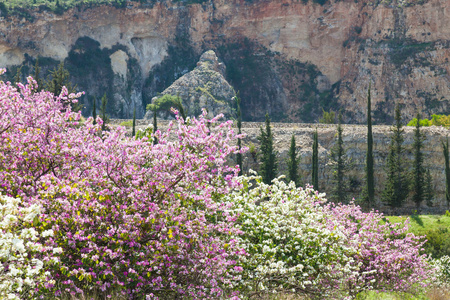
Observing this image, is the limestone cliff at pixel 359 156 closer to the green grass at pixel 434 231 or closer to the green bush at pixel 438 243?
the green grass at pixel 434 231

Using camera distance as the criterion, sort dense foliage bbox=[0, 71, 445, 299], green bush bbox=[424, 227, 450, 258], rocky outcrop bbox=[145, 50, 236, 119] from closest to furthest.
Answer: dense foliage bbox=[0, 71, 445, 299] < green bush bbox=[424, 227, 450, 258] < rocky outcrop bbox=[145, 50, 236, 119]

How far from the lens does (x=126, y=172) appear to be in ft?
36.8

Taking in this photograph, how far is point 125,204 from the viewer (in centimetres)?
1091

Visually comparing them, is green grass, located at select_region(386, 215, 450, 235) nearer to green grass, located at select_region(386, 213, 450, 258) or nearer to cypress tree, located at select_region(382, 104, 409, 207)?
green grass, located at select_region(386, 213, 450, 258)

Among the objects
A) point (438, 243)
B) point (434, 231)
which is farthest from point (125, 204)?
point (434, 231)

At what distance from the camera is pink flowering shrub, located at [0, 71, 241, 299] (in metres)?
10.4

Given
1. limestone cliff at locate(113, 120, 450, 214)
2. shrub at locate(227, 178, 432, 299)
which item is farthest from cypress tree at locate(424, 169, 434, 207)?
shrub at locate(227, 178, 432, 299)

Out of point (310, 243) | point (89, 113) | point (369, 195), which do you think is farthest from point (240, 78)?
point (310, 243)

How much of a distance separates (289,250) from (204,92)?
66410mm

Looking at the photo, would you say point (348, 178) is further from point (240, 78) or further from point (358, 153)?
point (240, 78)

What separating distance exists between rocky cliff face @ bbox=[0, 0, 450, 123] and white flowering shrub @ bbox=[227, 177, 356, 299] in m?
72.7

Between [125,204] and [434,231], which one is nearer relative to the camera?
[125,204]

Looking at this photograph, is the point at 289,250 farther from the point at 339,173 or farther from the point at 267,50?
the point at 267,50

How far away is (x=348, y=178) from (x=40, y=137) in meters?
43.1
